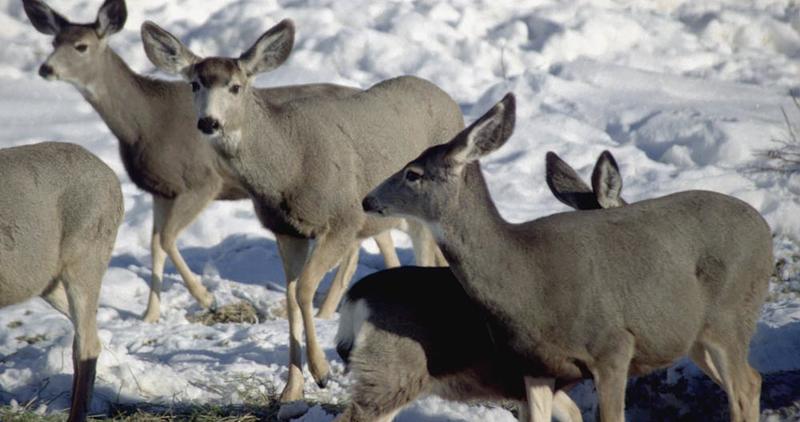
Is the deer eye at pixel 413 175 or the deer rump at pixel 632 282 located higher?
the deer eye at pixel 413 175

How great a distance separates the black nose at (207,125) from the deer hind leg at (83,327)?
1007 millimetres

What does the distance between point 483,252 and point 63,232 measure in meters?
2.48

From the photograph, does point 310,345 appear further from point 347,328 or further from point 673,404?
point 673,404

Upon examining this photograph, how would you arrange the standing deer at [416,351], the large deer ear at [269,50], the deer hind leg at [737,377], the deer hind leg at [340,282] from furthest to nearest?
the deer hind leg at [340,282] < the large deer ear at [269,50] < the deer hind leg at [737,377] < the standing deer at [416,351]

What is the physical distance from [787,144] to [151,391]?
6536mm

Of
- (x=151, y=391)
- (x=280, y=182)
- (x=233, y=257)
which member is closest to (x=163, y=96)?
(x=233, y=257)

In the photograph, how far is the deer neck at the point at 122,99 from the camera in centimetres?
1089

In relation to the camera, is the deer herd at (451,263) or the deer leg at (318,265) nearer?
the deer herd at (451,263)

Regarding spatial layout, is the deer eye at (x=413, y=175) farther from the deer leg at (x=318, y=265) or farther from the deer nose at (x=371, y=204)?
the deer leg at (x=318, y=265)

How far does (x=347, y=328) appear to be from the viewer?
6516mm

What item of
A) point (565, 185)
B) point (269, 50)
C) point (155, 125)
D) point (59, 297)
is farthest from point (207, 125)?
point (155, 125)

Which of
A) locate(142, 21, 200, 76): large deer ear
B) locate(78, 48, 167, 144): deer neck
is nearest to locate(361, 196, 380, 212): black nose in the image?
locate(142, 21, 200, 76): large deer ear

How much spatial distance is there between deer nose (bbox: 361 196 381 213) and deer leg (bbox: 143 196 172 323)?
4344 millimetres

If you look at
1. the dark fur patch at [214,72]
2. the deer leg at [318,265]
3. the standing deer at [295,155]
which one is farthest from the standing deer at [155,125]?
the dark fur patch at [214,72]
